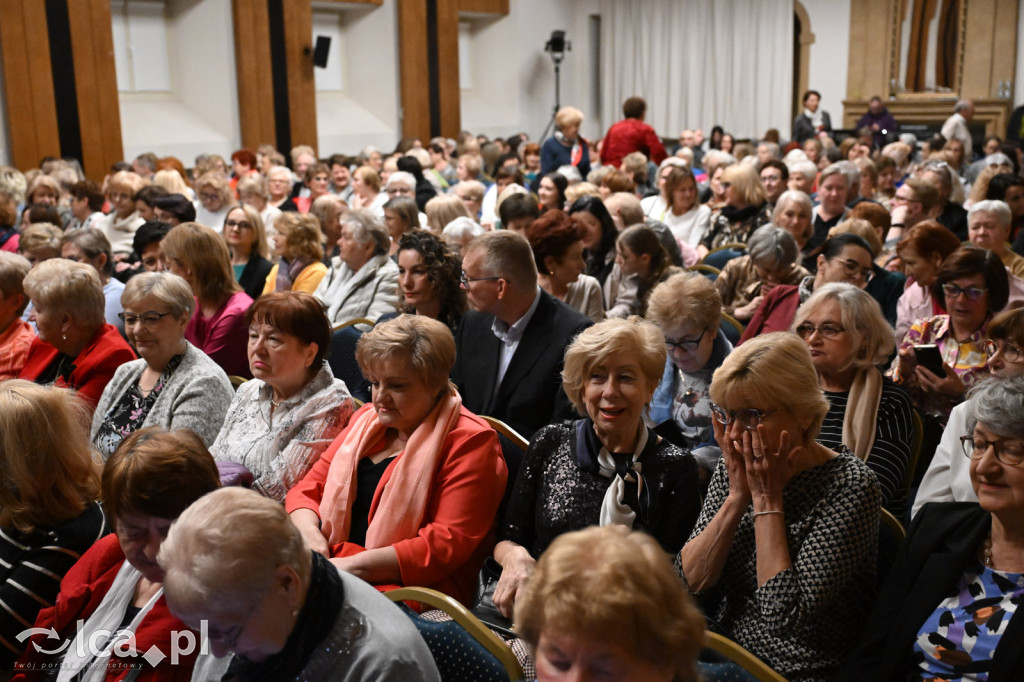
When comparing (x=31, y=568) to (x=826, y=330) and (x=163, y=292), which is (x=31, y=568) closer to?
(x=163, y=292)

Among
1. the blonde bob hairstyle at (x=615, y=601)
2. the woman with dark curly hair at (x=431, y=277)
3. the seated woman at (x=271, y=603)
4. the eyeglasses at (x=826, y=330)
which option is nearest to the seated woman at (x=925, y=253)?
the eyeglasses at (x=826, y=330)

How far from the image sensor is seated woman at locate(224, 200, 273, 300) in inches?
215

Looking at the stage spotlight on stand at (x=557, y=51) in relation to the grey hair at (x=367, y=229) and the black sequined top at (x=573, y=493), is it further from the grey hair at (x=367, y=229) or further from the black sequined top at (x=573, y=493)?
the black sequined top at (x=573, y=493)

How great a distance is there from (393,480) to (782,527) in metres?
1.01

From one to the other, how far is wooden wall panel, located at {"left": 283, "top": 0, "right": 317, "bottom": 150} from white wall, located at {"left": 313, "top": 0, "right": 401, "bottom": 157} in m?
0.64

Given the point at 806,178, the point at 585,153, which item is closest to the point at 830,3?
the point at 585,153

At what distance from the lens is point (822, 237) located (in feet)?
20.3

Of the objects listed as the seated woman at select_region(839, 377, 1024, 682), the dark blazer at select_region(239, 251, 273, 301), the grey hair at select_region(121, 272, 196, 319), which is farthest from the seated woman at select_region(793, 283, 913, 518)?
the dark blazer at select_region(239, 251, 273, 301)

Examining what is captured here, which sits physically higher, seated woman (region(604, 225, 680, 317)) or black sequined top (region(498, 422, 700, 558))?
seated woman (region(604, 225, 680, 317))

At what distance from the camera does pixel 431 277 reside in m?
3.88

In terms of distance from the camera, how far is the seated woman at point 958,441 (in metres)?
2.36

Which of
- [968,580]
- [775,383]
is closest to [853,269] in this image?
[775,383]

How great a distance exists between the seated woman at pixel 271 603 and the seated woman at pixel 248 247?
395 centimetres

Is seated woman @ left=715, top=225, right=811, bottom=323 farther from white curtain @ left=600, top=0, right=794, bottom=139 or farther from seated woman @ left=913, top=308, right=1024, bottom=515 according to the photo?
white curtain @ left=600, top=0, right=794, bottom=139
